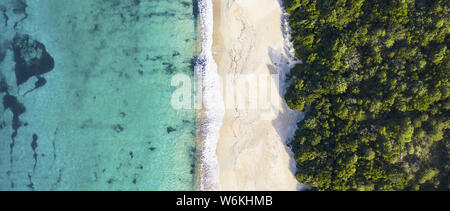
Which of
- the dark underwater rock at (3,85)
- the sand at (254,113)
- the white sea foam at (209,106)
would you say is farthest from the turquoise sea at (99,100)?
the sand at (254,113)

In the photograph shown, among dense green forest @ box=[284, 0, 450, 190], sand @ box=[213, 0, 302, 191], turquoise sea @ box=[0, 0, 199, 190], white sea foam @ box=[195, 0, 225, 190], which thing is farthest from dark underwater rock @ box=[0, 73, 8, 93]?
dense green forest @ box=[284, 0, 450, 190]

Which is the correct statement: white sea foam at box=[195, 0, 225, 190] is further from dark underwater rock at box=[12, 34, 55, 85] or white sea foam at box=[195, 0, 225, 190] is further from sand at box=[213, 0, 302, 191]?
dark underwater rock at box=[12, 34, 55, 85]

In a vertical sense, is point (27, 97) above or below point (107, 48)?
below

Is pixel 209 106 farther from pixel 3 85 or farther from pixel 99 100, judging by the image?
pixel 3 85

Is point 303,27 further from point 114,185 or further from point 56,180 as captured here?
point 56,180

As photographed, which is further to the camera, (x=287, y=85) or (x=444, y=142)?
(x=287, y=85)

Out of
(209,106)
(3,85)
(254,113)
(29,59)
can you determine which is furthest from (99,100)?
(254,113)
